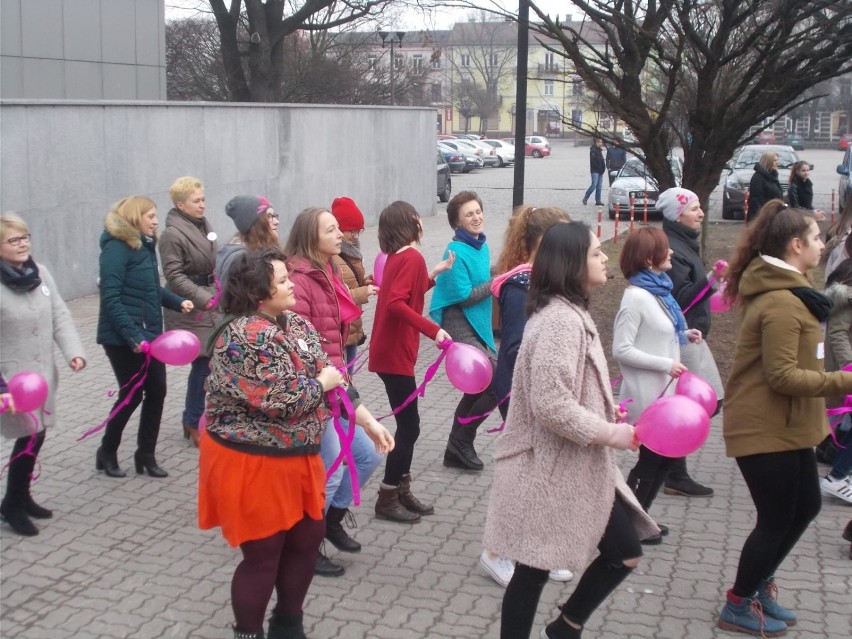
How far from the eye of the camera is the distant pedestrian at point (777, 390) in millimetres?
3893

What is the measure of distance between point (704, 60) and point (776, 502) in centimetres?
688

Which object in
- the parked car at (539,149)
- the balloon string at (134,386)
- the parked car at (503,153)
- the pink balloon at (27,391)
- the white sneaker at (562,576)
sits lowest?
the white sneaker at (562,576)

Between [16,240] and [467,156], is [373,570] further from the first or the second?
[467,156]

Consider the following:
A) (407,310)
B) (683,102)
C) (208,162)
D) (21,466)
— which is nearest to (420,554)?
(407,310)

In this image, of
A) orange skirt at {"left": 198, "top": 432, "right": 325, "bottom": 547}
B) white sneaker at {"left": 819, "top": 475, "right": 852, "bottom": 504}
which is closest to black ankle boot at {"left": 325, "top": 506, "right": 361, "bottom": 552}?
orange skirt at {"left": 198, "top": 432, "right": 325, "bottom": 547}

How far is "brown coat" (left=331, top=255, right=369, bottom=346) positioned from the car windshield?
22.2 m

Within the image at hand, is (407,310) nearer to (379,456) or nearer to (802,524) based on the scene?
(379,456)

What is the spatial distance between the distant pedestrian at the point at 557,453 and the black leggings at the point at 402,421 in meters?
1.84

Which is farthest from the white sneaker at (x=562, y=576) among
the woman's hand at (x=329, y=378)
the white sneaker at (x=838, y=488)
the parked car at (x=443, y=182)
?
the parked car at (x=443, y=182)

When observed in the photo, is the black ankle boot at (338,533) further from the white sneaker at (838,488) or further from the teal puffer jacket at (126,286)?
the white sneaker at (838,488)

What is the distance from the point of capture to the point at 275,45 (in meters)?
27.5

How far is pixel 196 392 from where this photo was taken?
6.57 meters

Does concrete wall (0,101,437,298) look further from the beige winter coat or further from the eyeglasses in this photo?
the beige winter coat

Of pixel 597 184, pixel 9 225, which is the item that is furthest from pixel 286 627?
pixel 597 184
